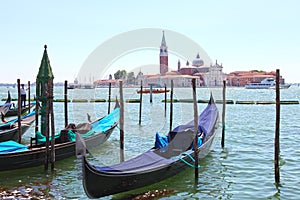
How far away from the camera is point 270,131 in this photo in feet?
39.2

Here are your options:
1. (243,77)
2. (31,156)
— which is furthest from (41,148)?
(243,77)

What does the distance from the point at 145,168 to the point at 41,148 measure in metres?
2.21

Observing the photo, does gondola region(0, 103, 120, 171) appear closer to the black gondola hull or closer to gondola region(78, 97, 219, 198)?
the black gondola hull

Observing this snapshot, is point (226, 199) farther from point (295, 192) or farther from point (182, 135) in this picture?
point (182, 135)

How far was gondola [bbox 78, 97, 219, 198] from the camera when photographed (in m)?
4.29

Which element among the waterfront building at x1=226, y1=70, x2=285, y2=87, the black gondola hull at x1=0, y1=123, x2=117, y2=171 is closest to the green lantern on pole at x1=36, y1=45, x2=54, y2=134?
the black gondola hull at x1=0, y1=123, x2=117, y2=171

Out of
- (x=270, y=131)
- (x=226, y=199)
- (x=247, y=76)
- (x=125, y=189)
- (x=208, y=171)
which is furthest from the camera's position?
(x=247, y=76)

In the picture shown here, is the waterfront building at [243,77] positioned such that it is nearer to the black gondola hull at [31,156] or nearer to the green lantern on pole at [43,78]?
the green lantern on pole at [43,78]

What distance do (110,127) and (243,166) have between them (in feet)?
11.6

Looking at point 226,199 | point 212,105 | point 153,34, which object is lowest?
point 226,199

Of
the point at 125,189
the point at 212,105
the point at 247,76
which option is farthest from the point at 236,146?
the point at 247,76

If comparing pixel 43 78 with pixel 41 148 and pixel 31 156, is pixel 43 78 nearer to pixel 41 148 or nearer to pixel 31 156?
pixel 41 148

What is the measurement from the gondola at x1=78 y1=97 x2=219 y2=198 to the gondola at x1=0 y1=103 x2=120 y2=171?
76.9 inches

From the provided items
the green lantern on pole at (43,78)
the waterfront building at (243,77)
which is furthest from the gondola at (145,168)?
the waterfront building at (243,77)
